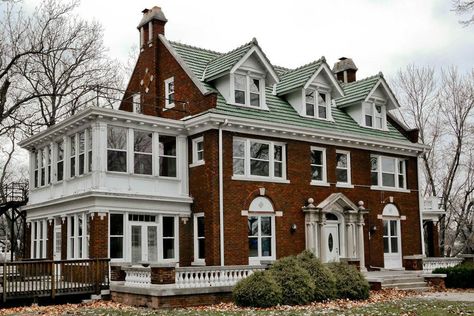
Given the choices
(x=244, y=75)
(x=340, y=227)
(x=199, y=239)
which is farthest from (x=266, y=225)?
(x=244, y=75)

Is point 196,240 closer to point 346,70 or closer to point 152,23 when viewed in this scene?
point 152,23

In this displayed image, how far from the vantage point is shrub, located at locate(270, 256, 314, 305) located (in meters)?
18.6

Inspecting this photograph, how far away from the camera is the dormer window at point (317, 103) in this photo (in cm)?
2950

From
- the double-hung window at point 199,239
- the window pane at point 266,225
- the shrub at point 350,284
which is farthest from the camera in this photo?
the window pane at point 266,225

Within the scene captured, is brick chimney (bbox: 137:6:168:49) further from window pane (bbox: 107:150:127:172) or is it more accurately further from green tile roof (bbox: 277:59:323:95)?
window pane (bbox: 107:150:127:172)

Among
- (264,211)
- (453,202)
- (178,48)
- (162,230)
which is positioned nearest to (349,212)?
(264,211)

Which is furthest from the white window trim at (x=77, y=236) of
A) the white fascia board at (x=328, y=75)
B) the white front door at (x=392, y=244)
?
the white front door at (x=392, y=244)

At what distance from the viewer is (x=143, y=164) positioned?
82.7 ft

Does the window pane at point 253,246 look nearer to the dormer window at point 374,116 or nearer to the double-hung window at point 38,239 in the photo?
the double-hung window at point 38,239

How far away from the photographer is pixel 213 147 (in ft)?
81.7

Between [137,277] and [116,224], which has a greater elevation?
[116,224]

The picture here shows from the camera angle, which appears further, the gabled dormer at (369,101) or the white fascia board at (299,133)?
the gabled dormer at (369,101)

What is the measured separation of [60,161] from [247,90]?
360 inches

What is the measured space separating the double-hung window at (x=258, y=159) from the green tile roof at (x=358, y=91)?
21.4 feet
